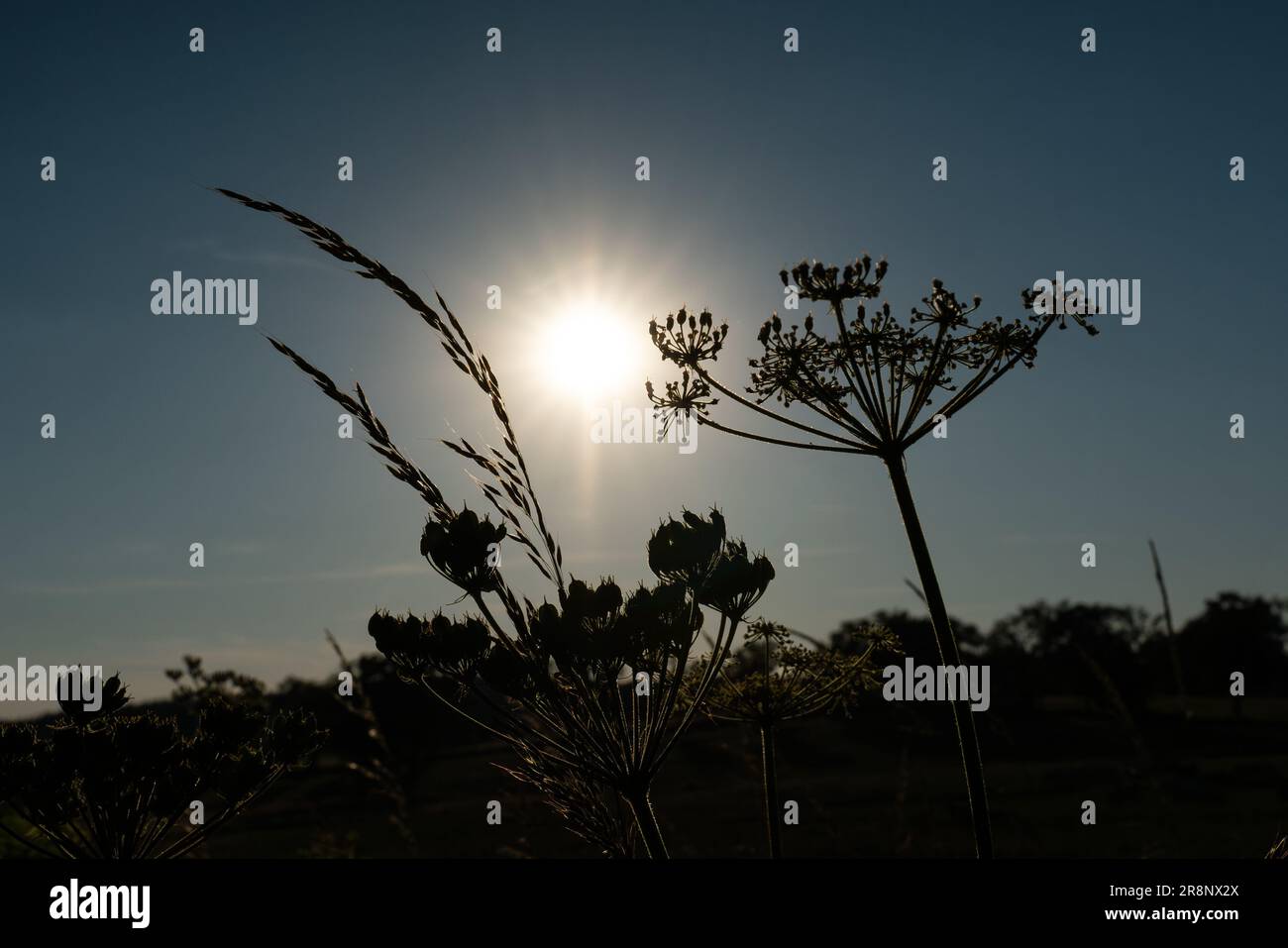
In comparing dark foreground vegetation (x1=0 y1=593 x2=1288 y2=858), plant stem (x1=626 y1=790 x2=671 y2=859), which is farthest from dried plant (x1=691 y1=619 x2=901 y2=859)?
dark foreground vegetation (x1=0 y1=593 x2=1288 y2=858)

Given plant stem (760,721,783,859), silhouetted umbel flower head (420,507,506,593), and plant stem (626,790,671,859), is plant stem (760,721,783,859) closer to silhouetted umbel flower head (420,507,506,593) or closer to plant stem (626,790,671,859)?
plant stem (626,790,671,859)

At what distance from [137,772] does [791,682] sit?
113 inches

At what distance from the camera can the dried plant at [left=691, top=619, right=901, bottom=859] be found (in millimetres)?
4316

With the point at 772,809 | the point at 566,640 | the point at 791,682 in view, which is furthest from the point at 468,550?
the point at 791,682

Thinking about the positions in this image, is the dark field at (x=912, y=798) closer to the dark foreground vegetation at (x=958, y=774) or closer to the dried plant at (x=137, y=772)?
the dark foreground vegetation at (x=958, y=774)

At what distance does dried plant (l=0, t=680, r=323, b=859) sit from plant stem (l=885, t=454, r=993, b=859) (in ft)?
7.61

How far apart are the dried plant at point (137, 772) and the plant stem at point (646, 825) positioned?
1402mm

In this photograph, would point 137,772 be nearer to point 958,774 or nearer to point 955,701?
point 955,701

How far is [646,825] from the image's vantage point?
108 inches
